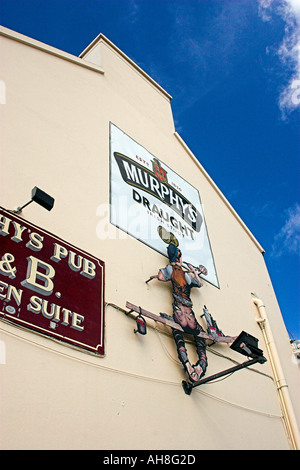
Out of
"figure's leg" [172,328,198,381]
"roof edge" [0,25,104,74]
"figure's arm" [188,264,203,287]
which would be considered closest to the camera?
"figure's leg" [172,328,198,381]

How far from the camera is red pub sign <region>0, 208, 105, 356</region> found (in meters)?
3.92

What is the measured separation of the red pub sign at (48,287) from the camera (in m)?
3.92

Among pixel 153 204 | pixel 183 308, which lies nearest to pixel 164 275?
pixel 183 308

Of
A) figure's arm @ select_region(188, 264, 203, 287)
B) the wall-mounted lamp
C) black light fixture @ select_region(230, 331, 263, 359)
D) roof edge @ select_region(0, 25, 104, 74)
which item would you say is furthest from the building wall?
black light fixture @ select_region(230, 331, 263, 359)

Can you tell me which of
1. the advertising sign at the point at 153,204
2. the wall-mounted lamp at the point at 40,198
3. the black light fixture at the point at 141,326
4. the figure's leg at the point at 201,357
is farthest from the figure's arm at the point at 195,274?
the wall-mounted lamp at the point at 40,198

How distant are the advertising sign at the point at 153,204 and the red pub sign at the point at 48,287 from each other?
1.38 m

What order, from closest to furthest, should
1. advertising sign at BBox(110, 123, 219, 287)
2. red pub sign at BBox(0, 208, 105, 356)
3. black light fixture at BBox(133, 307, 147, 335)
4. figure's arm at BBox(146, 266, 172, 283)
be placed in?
1. red pub sign at BBox(0, 208, 105, 356)
2. black light fixture at BBox(133, 307, 147, 335)
3. figure's arm at BBox(146, 266, 172, 283)
4. advertising sign at BBox(110, 123, 219, 287)

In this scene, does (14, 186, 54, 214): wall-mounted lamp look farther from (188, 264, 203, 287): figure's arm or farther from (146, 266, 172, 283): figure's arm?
(188, 264, 203, 287): figure's arm

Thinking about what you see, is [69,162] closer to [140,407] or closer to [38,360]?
[38,360]

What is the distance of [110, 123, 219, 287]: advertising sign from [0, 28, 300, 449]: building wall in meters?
0.22

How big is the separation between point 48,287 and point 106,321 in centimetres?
88

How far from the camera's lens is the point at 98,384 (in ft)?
13.7

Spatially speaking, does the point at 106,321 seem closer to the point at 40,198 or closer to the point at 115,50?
the point at 40,198
